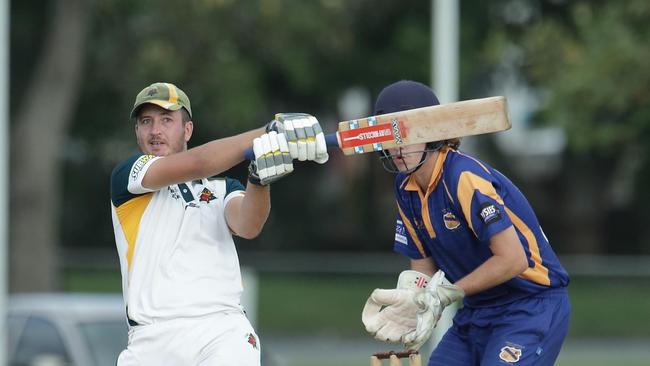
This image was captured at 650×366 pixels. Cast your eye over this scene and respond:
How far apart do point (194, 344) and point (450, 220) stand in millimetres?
1209

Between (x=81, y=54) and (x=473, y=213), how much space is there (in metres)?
14.4

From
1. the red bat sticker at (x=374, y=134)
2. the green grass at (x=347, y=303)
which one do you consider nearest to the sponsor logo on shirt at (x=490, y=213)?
the red bat sticker at (x=374, y=134)

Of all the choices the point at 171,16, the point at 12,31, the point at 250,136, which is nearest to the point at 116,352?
the point at 250,136

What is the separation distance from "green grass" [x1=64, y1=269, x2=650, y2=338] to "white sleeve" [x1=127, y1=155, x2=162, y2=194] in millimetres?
16703

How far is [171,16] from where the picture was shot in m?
17.3

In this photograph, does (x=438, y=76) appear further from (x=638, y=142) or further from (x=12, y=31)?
(x=12, y=31)

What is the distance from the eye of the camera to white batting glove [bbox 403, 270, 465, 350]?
5230mm

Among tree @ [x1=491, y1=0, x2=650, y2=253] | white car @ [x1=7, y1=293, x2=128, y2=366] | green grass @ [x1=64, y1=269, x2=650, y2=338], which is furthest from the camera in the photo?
green grass @ [x1=64, y1=269, x2=650, y2=338]

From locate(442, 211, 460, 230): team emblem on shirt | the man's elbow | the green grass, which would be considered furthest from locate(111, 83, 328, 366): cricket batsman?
the green grass

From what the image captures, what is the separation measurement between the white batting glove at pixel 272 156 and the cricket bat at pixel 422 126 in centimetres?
15

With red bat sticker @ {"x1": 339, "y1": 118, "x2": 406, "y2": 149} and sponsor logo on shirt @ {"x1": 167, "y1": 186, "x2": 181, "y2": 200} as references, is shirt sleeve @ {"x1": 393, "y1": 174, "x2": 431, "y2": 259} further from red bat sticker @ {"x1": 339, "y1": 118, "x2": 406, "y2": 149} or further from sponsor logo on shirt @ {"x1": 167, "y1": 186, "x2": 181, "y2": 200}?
sponsor logo on shirt @ {"x1": 167, "y1": 186, "x2": 181, "y2": 200}

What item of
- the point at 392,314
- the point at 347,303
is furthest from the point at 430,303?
the point at 347,303

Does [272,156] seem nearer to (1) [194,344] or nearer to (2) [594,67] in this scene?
(1) [194,344]

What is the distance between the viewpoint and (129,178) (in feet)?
17.2
